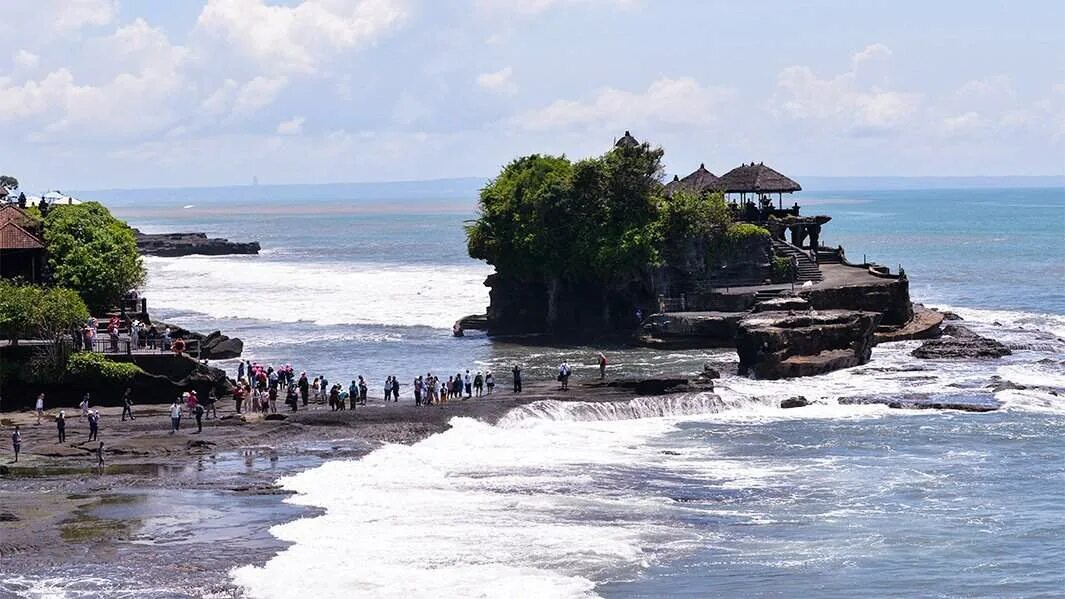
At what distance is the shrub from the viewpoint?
50094 millimetres

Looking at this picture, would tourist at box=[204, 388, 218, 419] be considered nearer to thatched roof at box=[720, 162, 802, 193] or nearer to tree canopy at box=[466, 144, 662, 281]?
tree canopy at box=[466, 144, 662, 281]

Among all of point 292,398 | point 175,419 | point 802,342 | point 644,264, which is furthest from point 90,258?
point 802,342

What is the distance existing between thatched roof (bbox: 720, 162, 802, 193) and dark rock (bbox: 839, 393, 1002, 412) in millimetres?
24926

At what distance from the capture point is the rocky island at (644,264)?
68438 millimetres

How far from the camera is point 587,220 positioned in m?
72.0

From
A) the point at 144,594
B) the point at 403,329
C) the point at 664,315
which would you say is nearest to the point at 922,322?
the point at 664,315

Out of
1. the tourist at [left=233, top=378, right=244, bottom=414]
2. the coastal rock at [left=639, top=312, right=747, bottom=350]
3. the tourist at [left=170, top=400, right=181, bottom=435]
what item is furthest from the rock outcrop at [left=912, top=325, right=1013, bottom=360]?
the tourist at [left=170, top=400, right=181, bottom=435]

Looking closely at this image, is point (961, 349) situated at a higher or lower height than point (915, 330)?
lower

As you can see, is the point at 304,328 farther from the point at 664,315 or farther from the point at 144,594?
the point at 144,594

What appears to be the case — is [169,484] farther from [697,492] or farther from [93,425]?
[697,492]

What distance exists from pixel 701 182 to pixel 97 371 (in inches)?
1531

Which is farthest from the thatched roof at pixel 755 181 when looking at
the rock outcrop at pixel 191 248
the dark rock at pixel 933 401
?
the rock outcrop at pixel 191 248

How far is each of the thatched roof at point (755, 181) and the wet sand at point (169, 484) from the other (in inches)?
1047

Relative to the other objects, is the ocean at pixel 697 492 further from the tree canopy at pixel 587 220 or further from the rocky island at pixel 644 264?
the tree canopy at pixel 587 220
